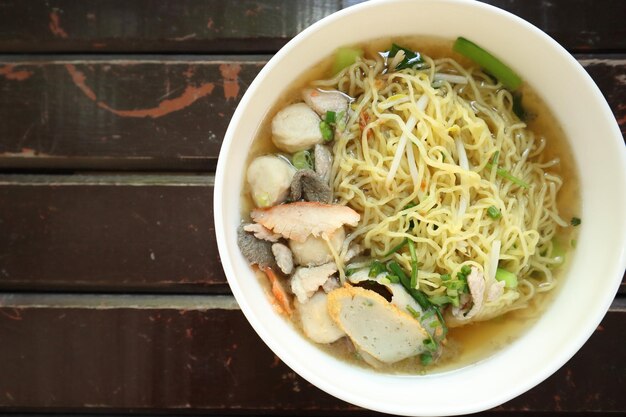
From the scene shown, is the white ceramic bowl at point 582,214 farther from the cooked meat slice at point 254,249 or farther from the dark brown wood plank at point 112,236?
the dark brown wood plank at point 112,236

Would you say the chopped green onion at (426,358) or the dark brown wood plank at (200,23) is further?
the dark brown wood plank at (200,23)

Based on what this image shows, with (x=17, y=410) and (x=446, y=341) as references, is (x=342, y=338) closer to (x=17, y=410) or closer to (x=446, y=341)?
(x=446, y=341)

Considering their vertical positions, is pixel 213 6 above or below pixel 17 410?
above

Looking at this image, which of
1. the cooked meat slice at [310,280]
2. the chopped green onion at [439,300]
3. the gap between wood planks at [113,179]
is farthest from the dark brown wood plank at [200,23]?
the chopped green onion at [439,300]

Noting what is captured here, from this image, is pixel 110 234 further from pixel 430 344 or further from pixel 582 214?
pixel 582 214

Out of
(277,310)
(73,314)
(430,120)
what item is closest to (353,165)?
(430,120)

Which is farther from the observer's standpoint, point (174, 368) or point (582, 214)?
point (174, 368)

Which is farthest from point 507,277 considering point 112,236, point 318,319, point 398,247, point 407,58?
point 112,236
